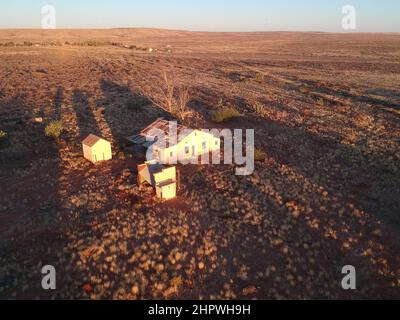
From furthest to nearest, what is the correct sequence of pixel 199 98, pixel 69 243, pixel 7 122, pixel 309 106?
pixel 199 98
pixel 309 106
pixel 7 122
pixel 69 243

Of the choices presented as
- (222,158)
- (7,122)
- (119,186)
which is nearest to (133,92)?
(7,122)

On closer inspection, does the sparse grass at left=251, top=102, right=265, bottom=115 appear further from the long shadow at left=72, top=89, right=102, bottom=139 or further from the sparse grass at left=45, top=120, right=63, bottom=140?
the sparse grass at left=45, top=120, right=63, bottom=140

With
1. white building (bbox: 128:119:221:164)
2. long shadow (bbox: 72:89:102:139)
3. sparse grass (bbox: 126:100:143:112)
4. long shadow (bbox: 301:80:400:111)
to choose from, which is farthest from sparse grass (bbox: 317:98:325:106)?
long shadow (bbox: 72:89:102:139)

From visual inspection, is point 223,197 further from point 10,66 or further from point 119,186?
point 10,66

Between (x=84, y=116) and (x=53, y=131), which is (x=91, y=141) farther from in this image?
(x=84, y=116)

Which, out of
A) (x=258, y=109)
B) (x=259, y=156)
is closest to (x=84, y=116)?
(x=258, y=109)

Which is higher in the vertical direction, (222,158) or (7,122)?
(7,122)
